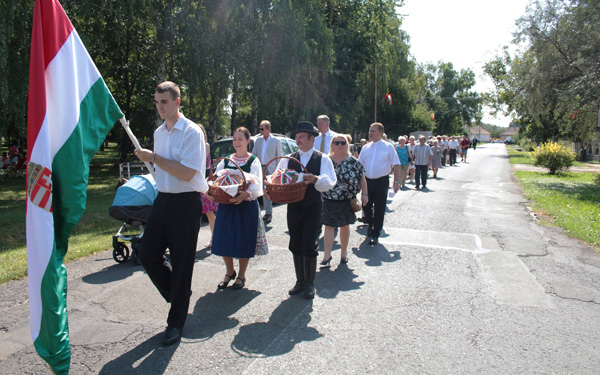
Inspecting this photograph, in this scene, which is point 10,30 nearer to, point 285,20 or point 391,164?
point 391,164

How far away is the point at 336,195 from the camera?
265 inches

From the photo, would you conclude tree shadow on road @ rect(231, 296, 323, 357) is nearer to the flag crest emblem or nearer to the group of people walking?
the group of people walking

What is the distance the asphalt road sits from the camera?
3.75 m

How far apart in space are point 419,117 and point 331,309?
5457cm

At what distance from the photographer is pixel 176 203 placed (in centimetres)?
411

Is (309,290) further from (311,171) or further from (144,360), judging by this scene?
(144,360)

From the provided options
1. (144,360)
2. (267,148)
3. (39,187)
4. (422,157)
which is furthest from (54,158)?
(422,157)

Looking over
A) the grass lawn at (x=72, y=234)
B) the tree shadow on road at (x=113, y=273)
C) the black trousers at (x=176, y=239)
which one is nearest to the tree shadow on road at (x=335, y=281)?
the black trousers at (x=176, y=239)

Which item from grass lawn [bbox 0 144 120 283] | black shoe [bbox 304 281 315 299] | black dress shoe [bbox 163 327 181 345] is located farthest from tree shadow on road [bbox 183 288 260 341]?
grass lawn [bbox 0 144 120 283]

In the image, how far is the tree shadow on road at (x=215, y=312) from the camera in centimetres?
434

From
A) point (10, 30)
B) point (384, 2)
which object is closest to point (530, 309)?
point (10, 30)

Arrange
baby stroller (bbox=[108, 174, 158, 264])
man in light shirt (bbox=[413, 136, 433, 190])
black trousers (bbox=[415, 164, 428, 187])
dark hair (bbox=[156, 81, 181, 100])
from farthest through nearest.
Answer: black trousers (bbox=[415, 164, 428, 187])
man in light shirt (bbox=[413, 136, 433, 190])
baby stroller (bbox=[108, 174, 158, 264])
dark hair (bbox=[156, 81, 181, 100])

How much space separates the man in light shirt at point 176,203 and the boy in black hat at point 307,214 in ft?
4.65

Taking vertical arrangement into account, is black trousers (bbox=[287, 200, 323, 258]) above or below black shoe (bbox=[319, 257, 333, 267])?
above
